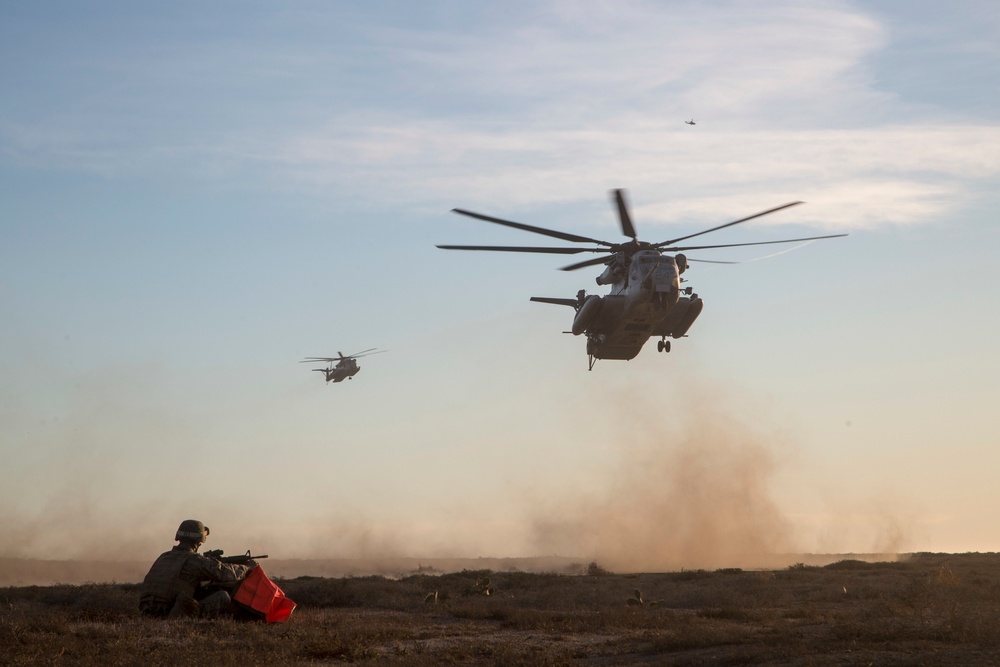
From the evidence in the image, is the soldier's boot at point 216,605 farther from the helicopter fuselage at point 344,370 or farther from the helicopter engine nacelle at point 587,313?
the helicopter fuselage at point 344,370

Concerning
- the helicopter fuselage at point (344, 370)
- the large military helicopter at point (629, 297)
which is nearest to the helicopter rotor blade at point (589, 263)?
the large military helicopter at point (629, 297)

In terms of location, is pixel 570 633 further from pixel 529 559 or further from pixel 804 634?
pixel 529 559

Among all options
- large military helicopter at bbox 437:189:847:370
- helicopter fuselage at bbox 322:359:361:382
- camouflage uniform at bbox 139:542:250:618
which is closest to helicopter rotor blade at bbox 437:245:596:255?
large military helicopter at bbox 437:189:847:370

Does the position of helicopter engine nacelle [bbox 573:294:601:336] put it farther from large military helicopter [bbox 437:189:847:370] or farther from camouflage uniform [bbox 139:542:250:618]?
camouflage uniform [bbox 139:542:250:618]

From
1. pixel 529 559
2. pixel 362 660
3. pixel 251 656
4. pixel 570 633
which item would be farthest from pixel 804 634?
pixel 529 559

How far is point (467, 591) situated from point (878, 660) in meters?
19.0

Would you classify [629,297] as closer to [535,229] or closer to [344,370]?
[535,229]

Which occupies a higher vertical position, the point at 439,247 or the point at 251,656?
the point at 439,247

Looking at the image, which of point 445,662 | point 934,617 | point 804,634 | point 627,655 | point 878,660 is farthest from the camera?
point 934,617

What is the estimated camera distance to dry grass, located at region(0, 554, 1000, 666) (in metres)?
16.3

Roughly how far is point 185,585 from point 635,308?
55.3 feet

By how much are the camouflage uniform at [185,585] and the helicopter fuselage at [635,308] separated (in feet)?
52.1

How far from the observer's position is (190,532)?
2192 cm

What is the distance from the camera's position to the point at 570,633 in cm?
2138
